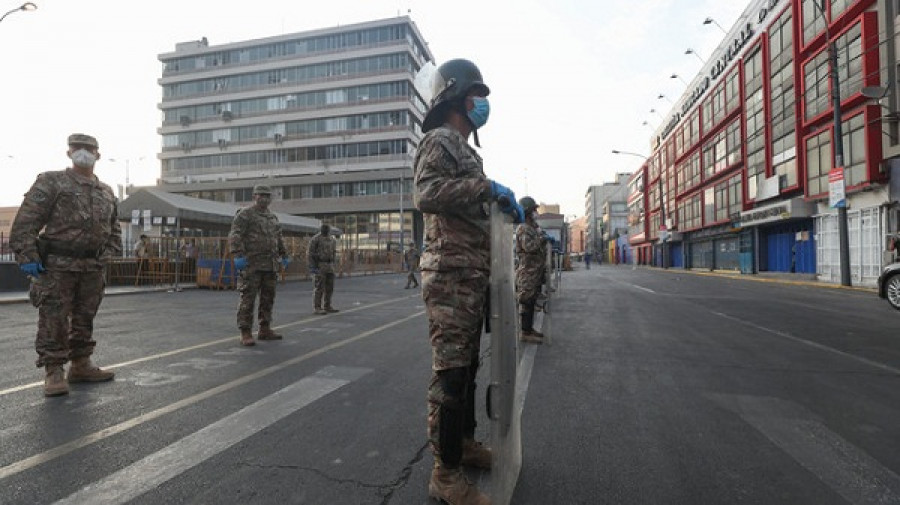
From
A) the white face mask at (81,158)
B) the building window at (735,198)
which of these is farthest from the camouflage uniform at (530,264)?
the building window at (735,198)

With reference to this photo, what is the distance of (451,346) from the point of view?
2.24m

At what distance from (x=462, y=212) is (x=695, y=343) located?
5.31 meters

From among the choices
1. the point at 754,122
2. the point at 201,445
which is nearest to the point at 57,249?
the point at 201,445

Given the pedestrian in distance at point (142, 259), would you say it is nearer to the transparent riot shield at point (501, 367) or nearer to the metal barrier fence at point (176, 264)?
the metal barrier fence at point (176, 264)

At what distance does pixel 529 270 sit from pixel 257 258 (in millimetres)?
3859

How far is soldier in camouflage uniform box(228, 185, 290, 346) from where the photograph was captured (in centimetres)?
622

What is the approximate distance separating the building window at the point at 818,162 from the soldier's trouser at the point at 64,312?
86.2 feet

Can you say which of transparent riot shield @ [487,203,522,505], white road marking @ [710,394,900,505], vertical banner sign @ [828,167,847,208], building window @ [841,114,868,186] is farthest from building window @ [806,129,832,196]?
transparent riot shield @ [487,203,522,505]

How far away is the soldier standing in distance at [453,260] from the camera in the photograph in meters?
2.17

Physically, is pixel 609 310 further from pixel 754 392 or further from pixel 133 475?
pixel 133 475

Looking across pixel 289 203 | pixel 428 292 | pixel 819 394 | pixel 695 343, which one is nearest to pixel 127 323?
pixel 428 292

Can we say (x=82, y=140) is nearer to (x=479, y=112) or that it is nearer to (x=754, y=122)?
(x=479, y=112)

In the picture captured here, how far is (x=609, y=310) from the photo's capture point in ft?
33.1

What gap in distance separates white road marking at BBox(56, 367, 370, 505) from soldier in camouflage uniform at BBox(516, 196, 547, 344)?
10.1ft
